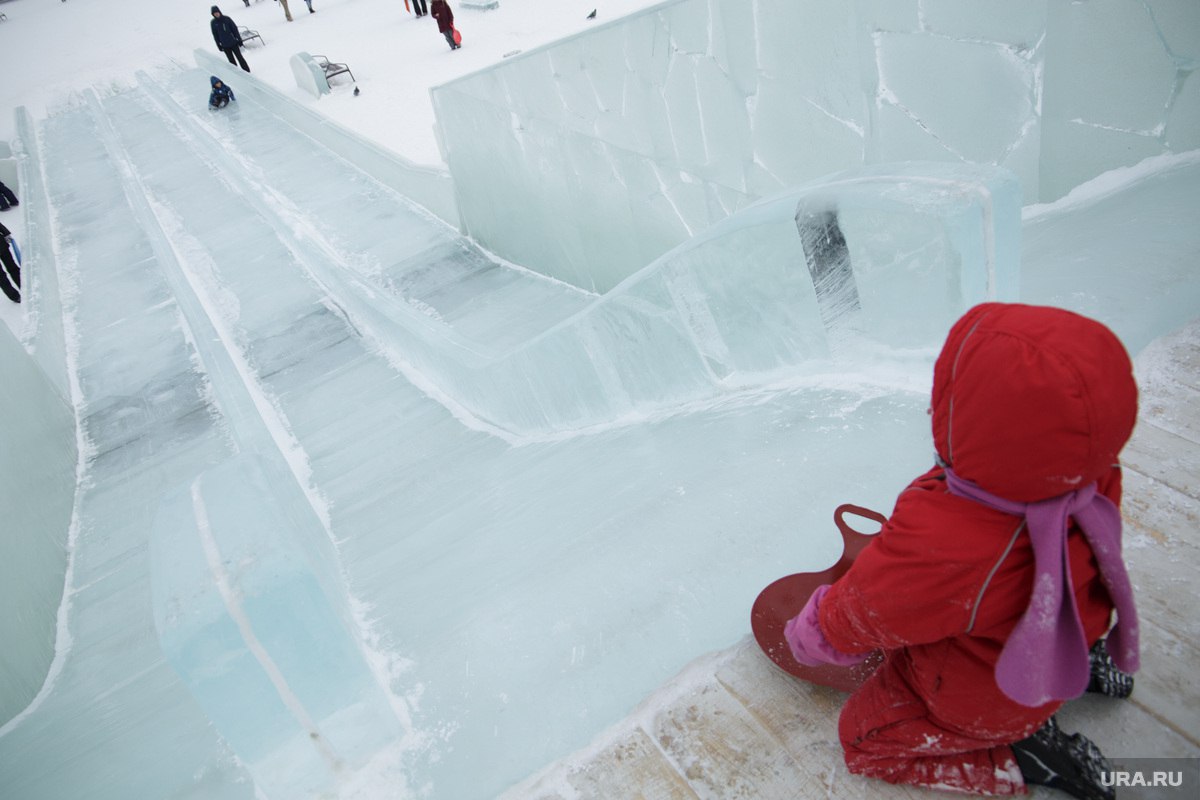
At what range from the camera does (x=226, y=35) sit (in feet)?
43.8

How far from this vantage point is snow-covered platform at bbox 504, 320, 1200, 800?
1256 mm

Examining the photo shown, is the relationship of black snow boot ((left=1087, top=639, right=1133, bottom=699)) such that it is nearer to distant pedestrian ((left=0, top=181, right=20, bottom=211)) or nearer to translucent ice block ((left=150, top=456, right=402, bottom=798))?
translucent ice block ((left=150, top=456, right=402, bottom=798))

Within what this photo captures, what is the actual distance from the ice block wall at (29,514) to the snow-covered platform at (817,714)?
2.91 m

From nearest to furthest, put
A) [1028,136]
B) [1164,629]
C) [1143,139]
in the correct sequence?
[1164,629] → [1143,139] → [1028,136]

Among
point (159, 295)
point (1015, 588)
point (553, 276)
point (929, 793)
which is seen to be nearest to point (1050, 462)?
point (1015, 588)

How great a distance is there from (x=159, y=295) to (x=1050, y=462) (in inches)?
340

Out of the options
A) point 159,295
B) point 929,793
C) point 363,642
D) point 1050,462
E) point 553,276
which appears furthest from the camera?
point 159,295

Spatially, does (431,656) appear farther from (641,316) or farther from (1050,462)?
(1050,462)

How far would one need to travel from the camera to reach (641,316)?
2.79 meters

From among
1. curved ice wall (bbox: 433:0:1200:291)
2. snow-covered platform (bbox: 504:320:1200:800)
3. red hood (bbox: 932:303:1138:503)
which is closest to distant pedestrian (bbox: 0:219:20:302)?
curved ice wall (bbox: 433:0:1200:291)

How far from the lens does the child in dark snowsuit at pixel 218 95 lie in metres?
12.4

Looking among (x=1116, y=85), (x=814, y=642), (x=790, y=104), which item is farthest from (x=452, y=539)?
(x=1116, y=85)

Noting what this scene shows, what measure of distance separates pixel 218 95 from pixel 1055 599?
1444 cm

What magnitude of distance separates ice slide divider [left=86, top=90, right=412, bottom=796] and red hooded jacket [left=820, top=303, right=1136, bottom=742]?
123 cm
